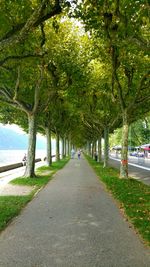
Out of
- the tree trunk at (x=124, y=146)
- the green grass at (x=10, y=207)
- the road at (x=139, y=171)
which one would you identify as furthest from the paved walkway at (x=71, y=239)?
the road at (x=139, y=171)

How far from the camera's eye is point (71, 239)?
7738mm

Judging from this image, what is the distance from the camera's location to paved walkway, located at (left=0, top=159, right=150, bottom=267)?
6.30 meters

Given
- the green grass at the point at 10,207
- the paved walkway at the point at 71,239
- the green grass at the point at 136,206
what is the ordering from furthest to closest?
1. the green grass at the point at 10,207
2. the green grass at the point at 136,206
3. the paved walkway at the point at 71,239

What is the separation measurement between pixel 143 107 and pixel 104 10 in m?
18.0

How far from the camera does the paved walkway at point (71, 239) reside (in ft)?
20.7

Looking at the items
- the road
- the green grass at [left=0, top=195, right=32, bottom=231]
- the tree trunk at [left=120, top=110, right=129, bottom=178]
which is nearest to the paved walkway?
the green grass at [left=0, top=195, right=32, bottom=231]

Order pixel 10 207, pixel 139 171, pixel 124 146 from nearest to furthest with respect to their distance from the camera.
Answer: pixel 10 207 → pixel 124 146 → pixel 139 171

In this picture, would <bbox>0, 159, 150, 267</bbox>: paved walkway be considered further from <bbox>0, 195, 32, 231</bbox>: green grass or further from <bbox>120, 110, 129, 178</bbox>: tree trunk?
<bbox>120, 110, 129, 178</bbox>: tree trunk

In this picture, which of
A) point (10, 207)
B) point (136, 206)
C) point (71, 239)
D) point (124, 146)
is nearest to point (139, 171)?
point (124, 146)

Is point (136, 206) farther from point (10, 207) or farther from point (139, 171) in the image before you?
point (139, 171)

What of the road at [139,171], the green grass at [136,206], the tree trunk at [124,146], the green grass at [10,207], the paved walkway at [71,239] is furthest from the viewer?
the road at [139,171]

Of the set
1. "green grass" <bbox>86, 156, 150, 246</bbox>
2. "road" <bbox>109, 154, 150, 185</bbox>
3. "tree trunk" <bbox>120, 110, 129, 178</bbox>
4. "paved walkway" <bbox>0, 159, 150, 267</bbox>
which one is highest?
"tree trunk" <bbox>120, 110, 129, 178</bbox>

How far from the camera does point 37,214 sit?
10.8m

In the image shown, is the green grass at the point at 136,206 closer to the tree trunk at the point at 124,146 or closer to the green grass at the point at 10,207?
the green grass at the point at 10,207
